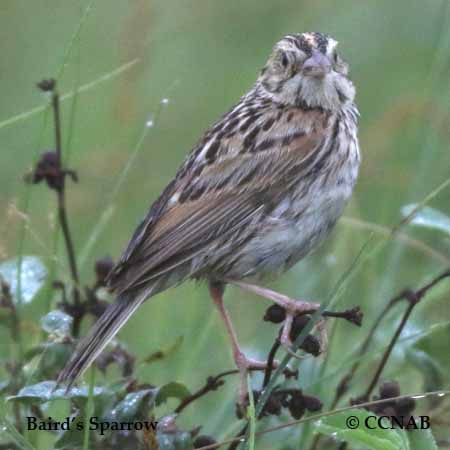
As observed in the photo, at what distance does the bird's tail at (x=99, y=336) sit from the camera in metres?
4.05

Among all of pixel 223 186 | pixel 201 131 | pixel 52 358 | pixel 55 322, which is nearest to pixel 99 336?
pixel 52 358

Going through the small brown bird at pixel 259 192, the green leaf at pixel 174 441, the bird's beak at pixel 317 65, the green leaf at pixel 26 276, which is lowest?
the green leaf at pixel 174 441

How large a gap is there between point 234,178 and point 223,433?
33.5 inches

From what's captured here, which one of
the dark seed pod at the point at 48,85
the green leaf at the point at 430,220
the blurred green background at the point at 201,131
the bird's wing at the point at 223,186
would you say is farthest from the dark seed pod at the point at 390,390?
the dark seed pod at the point at 48,85

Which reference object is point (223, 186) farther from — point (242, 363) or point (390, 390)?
point (390, 390)

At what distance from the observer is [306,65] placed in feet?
16.1

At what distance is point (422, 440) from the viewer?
3936mm

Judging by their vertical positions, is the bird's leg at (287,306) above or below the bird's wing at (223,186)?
below

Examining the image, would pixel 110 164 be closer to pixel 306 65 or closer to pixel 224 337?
pixel 224 337

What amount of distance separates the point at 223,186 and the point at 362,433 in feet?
4.60

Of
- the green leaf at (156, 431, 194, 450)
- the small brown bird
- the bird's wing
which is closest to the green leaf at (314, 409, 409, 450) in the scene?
the green leaf at (156, 431, 194, 450)

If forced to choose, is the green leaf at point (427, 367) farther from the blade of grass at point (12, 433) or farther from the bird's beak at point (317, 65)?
the blade of grass at point (12, 433)

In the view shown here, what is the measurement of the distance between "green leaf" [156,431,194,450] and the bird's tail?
29cm

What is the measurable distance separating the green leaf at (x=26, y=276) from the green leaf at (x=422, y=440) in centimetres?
124
